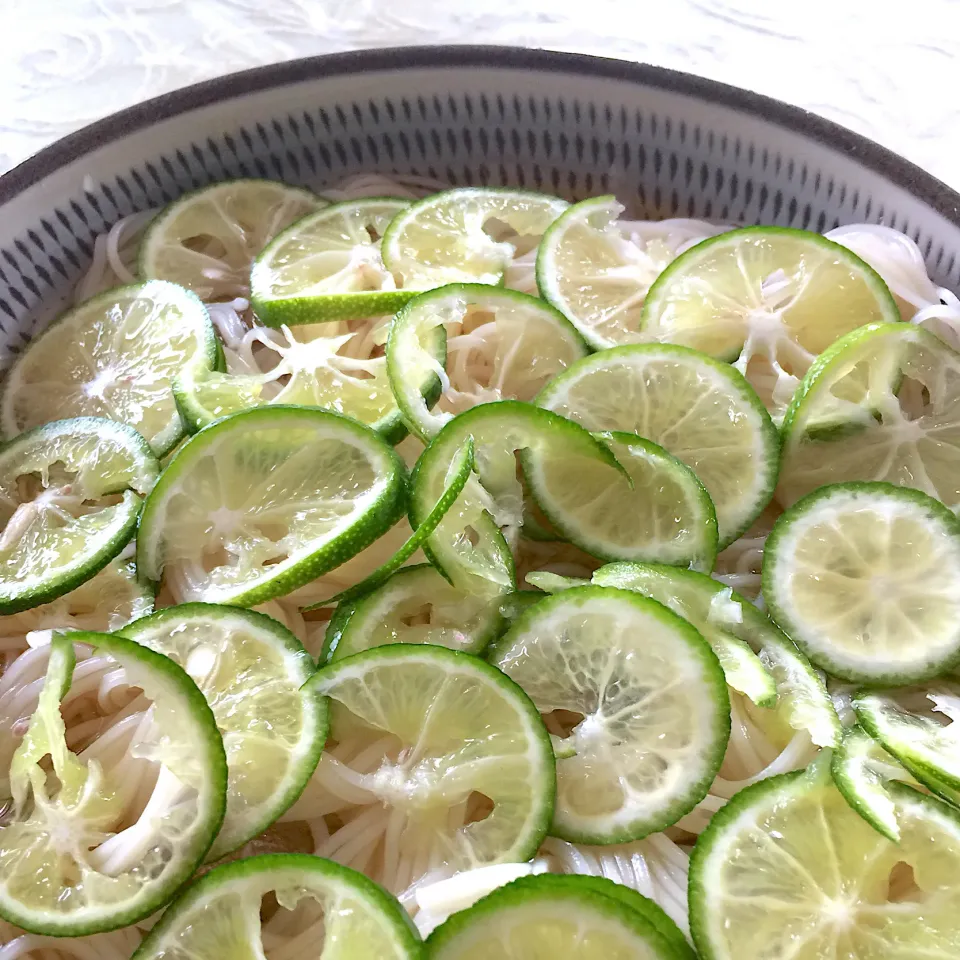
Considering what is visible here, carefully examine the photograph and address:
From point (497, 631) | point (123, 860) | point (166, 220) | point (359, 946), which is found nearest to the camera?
point (359, 946)

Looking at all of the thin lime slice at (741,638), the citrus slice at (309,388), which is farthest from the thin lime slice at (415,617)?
the citrus slice at (309,388)

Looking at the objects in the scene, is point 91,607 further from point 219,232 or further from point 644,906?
point 644,906

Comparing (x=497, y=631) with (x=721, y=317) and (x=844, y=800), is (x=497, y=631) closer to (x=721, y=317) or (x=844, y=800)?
(x=844, y=800)

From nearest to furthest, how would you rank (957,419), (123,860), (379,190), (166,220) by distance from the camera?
(123,860), (957,419), (166,220), (379,190)

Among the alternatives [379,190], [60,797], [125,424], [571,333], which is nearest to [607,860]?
[60,797]

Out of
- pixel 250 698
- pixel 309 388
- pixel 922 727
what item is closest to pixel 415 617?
pixel 250 698

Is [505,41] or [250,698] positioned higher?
[505,41]
